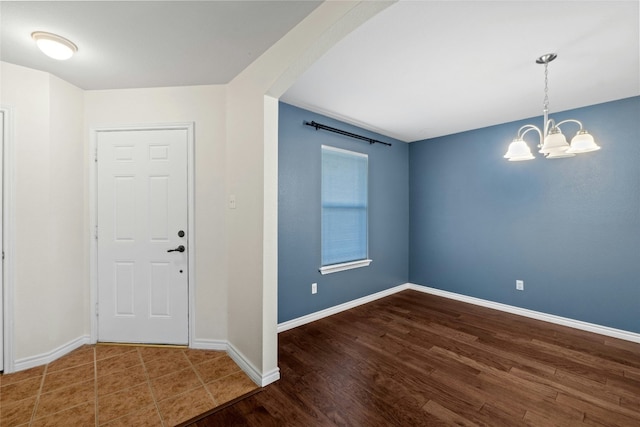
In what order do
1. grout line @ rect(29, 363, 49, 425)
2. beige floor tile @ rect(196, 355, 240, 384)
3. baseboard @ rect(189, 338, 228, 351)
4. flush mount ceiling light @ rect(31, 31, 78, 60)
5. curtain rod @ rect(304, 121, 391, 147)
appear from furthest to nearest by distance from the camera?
curtain rod @ rect(304, 121, 391, 147), baseboard @ rect(189, 338, 228, 351), beige floor tile @ rect(196, 355, 240, 384), flush mount ceiling light @ rect(31, 31, 78, 60), grout line @ rect(29, 363, 49, 425)

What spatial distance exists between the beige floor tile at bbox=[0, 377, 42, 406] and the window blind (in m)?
2.71

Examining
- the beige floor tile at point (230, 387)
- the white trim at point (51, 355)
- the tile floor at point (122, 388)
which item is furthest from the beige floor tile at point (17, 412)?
the beige floor tile at point (230, 387)

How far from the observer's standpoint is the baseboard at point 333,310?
3123 millimetres

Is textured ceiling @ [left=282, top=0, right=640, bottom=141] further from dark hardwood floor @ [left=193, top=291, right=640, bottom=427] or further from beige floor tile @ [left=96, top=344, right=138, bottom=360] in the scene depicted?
beige floor tile @ [left=96, top=344, right=138, bottom=360]

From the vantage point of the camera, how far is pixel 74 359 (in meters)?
2.40

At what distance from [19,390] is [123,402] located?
85 cm

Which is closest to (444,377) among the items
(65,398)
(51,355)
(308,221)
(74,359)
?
(308,221)

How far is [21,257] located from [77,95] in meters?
1.54

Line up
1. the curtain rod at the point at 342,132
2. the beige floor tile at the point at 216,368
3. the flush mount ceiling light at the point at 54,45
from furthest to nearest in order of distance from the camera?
1. the curtain rod at the point at 342,132
2. the beige floor tile at the point at 216,368
3. the flush mount ceiling light at the point at 54,45

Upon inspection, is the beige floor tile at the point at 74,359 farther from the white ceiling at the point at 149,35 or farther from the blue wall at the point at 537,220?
the blue wall at the point at 537,220

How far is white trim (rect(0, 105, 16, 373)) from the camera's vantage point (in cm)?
220

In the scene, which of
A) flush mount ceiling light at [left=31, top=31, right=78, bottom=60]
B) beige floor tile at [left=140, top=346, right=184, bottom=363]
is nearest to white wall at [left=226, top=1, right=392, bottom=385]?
beige floor tile at [left=140, top=346, right=184, bottom=363]

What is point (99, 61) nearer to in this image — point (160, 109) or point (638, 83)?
point (160, 109)

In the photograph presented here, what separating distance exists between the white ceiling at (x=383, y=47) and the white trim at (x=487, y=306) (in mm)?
2527
